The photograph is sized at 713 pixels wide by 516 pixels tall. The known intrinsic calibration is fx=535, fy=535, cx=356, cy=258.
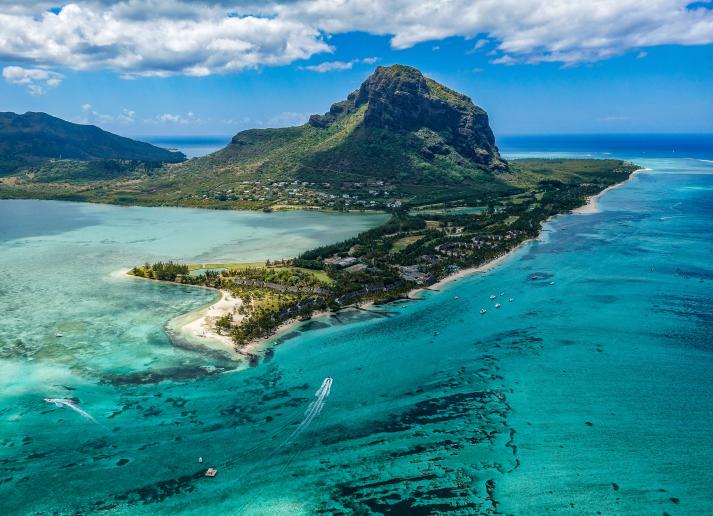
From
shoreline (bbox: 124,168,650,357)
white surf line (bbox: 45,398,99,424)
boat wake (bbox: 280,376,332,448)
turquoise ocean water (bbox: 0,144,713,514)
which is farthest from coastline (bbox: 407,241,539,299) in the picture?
white surf line (bbox: 45,398,99,424)

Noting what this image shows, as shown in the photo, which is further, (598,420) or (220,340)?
(220,340)

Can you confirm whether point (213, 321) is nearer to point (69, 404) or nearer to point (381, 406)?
point (69, 404)

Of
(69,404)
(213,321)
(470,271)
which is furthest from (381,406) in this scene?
(470,271)

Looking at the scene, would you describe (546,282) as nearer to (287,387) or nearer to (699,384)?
(699,384)

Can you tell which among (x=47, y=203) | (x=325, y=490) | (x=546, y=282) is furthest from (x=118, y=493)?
(x=47, y=203)

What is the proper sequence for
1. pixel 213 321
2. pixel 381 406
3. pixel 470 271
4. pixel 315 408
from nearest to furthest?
pixel 315 408
pixel 381 406
pixel 213 321
pixel 470 271
